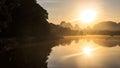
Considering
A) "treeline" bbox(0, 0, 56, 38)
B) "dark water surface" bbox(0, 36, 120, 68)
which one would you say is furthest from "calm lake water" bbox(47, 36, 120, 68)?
"treeline" bbox(0, 0, 56, 38)

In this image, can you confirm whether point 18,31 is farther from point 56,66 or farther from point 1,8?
point 56,66

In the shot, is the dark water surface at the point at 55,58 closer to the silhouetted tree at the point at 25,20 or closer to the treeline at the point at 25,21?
the treeline at the point at 25,21

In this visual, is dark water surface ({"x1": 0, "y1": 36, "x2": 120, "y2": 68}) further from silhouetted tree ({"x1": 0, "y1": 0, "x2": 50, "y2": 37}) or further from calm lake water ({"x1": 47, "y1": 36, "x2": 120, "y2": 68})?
silhouetted tree ({"x1": 0, "y1": 0, "x2": 50, "y2": 37})

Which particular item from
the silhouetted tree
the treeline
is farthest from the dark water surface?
the silhouetted tree

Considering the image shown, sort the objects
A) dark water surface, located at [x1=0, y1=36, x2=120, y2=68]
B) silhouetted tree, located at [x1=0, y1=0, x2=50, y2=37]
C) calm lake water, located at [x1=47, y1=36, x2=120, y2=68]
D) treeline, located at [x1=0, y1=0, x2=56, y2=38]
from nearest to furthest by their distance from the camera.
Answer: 1. dark water surface, located at [x1=0, y1=36, x2=120, y2=68]
2. calm lake water, located at [x1=47, y1=36, x2=120, y2=68]
3. treeline, located at [x1=0, y1=0, x2=56, y2=38]
4. silhouetted tree, located at [x1=0, y1=0, x2=50, y2=37]

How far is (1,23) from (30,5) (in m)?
41.3

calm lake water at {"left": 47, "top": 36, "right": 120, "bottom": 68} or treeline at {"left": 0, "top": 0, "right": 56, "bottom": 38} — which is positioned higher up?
treeline at {"left": 0, "top": 0, "right": 56, "bottom": 38}

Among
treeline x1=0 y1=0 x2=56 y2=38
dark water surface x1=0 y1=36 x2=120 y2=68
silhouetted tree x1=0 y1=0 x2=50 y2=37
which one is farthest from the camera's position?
silhouetted tree x1=0 y1=0 x2=50 y2=37

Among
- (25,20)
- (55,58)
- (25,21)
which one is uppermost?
(25,20)

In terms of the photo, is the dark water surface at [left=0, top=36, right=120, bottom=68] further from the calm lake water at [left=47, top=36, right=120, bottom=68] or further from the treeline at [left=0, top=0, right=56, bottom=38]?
the treeline at [left=0, top=0, right=56, bottom=38]

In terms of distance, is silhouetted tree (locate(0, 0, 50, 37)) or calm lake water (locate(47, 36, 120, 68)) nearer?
calm lake water (locate(47, 36, 120, 68))

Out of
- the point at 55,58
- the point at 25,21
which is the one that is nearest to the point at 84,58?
the point at 55,58

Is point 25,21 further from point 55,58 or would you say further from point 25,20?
point 55,58

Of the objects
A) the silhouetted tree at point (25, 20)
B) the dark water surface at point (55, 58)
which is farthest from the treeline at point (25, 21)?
the dark water surface at point (55, 58)
